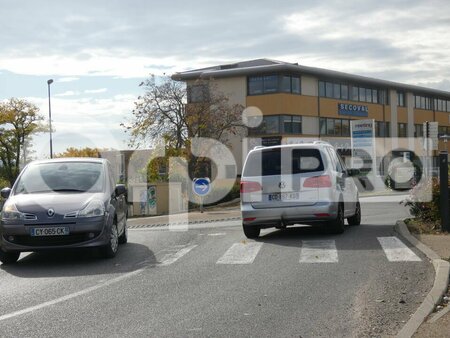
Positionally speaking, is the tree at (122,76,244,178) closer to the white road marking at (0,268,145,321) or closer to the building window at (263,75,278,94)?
the building window at (263,75,278,94)

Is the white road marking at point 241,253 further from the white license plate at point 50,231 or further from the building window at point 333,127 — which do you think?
the building window at point 333,127

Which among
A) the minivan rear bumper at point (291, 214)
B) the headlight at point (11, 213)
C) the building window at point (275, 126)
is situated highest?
the building window at point (275, 126)

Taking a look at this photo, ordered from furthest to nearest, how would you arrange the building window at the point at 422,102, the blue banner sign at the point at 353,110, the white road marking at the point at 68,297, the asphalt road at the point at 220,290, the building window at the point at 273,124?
the building window at the point at 422,102, the blue banner sign at the point at 353,110, the building window at the point at 273,124, the white road marking at the point at 68,297, the asphalt road at the point at 220,290

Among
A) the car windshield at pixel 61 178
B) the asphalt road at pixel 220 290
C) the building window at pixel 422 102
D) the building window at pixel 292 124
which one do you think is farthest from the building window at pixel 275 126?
the car windshield at pixel 61 178

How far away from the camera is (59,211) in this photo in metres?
9.92

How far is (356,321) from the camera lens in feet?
20.3

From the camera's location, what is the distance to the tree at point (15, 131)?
59188mm

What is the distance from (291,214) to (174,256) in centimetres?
282

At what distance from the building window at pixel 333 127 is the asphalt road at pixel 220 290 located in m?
45.2

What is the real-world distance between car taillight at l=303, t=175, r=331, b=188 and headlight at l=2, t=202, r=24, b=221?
212 inches

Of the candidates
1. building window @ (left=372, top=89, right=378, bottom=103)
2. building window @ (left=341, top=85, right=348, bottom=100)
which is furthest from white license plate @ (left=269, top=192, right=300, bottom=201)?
building window @ (left=372, top=89, right=378, bottom=103)

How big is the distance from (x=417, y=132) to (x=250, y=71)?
25.5 m

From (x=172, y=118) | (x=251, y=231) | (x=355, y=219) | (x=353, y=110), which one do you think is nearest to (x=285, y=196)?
(x=251, y=231)

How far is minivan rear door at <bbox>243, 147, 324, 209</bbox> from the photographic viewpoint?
12680 millimetres
